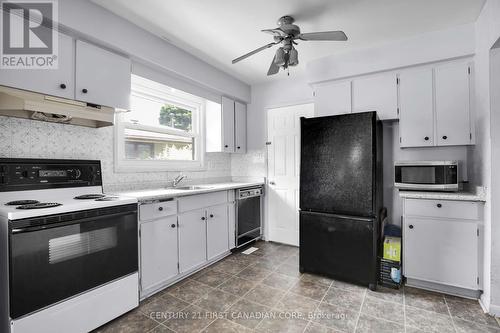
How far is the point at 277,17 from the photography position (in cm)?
229

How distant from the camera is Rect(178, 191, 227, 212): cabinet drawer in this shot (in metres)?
2.62

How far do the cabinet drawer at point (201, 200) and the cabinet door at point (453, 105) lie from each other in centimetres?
252

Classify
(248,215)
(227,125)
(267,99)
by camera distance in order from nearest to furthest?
(248,215)
(227,125)
(267,99)

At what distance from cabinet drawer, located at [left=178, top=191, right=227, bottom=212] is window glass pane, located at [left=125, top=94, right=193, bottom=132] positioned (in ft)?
3.72

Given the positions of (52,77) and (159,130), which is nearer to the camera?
(52,77)

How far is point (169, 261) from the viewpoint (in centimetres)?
245

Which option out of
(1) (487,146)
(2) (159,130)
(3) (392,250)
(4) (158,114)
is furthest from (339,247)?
(4) (158,114)

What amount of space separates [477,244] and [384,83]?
1.85m

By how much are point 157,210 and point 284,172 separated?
209 centimetres

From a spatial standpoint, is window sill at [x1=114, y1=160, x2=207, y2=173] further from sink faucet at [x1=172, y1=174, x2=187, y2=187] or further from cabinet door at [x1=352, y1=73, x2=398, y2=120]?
cabinet door at [x1=352, y1=73, x2=398, y2=120]

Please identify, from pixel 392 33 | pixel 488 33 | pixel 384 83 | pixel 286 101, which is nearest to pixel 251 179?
pixel 286 101

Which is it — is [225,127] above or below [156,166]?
above

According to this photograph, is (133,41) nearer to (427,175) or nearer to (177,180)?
(177,180)

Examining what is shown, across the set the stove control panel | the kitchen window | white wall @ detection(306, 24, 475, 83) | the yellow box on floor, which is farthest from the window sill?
the yellow box on floor
